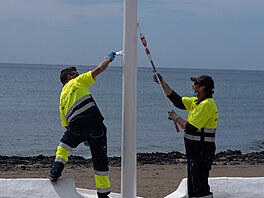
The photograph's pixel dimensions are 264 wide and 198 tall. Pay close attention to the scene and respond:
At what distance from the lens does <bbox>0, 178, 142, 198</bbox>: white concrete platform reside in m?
6.45

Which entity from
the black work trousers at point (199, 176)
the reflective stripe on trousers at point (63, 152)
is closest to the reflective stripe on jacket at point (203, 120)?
the black work trousers at point (199, 176)

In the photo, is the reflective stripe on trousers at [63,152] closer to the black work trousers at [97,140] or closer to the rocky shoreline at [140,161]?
the black work trousers at [97,140]

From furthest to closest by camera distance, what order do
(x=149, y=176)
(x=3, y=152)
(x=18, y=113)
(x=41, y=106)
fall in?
(x=41, y=106), (x=18, y=113), (x=3, y=152), (x=149, y=176)

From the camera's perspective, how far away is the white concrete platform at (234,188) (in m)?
6.67

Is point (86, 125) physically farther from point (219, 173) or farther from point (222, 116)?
point (222, 116)

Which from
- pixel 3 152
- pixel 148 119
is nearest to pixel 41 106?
pixel 148 119

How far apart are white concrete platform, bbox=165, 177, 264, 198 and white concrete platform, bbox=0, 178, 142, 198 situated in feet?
3.95

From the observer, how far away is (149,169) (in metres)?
12.8

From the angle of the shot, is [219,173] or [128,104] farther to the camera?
[219,173]

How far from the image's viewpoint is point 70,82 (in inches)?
265

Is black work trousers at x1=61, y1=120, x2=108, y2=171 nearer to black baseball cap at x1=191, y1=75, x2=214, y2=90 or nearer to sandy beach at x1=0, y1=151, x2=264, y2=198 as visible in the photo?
black baseball cap at x1=191, y1=75, x2=214, y2=90

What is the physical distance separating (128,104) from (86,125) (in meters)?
0.58

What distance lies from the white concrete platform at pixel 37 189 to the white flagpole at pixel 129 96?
1.91 feet

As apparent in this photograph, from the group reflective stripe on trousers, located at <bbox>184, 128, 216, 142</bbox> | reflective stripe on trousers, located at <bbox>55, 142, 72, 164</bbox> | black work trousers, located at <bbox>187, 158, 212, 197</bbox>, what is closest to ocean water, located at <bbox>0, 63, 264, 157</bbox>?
reflective stripe on trousers, located at <bbox>55, 142, 72, 164</bbox>
